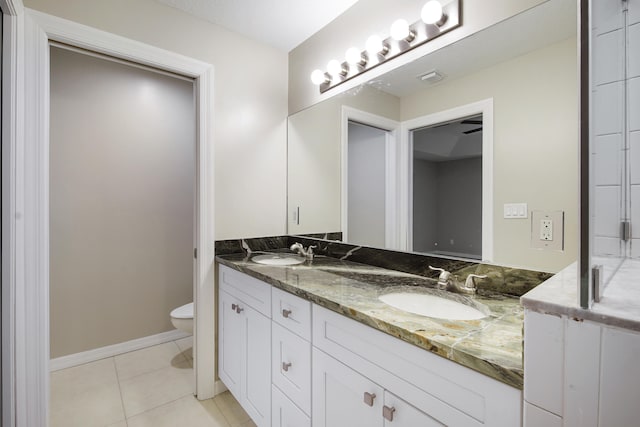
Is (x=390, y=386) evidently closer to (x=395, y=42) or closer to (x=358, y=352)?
(x=358, y=352)

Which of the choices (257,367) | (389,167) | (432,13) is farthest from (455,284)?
(432,13)

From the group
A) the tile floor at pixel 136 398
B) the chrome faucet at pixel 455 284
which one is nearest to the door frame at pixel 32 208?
the tile floor at pixel 136 398

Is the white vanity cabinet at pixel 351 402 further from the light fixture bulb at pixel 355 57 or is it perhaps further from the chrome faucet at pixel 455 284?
the light fixture bulb at pixel 355 57

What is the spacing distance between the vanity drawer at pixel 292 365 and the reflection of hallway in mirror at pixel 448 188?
706 millimetres

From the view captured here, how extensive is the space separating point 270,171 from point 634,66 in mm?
1820

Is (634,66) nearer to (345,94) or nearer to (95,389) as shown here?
(345,94)

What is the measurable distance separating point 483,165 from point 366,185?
67 cm

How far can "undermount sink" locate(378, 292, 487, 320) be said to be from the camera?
40.8 inches

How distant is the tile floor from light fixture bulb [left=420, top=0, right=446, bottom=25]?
7.11 ft

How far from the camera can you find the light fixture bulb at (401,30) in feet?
4.62

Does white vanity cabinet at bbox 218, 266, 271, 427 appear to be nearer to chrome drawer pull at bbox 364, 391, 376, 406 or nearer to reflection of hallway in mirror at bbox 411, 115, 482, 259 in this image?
chrome drawer pull at bbox 364, 391, 376, 406

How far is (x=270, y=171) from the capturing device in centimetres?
217

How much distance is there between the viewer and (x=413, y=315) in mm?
879

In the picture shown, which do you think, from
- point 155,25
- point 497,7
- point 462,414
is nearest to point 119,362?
point 155,25
